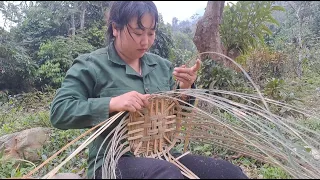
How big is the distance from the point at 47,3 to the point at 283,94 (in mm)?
5815

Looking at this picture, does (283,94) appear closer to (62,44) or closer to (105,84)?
(105,84)

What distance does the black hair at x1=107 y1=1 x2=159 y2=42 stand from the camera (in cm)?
108

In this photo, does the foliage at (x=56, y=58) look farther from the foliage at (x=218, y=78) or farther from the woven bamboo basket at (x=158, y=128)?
the woven bamboo basket at (x=158, y=128)

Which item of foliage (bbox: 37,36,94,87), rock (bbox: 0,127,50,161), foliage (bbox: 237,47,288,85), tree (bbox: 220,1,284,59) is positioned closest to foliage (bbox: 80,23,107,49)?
foliage (bbox: 37,36,94,87)

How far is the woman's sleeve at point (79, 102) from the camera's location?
38.8 inches

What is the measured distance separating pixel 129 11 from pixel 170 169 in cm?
52

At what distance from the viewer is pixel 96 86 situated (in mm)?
1108

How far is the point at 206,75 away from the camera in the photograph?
131 inches

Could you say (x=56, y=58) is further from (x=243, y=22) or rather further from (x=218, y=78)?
(x=218, y=78)

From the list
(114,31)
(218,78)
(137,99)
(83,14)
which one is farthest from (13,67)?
(137,99)

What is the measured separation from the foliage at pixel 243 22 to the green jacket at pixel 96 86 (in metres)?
2.95

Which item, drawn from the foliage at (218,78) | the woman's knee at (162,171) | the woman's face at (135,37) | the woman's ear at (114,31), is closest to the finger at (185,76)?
the woman's face at (135,37)

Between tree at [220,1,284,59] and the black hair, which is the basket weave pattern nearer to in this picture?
the black hair

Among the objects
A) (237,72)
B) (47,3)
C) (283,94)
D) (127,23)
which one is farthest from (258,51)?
(47,3)
